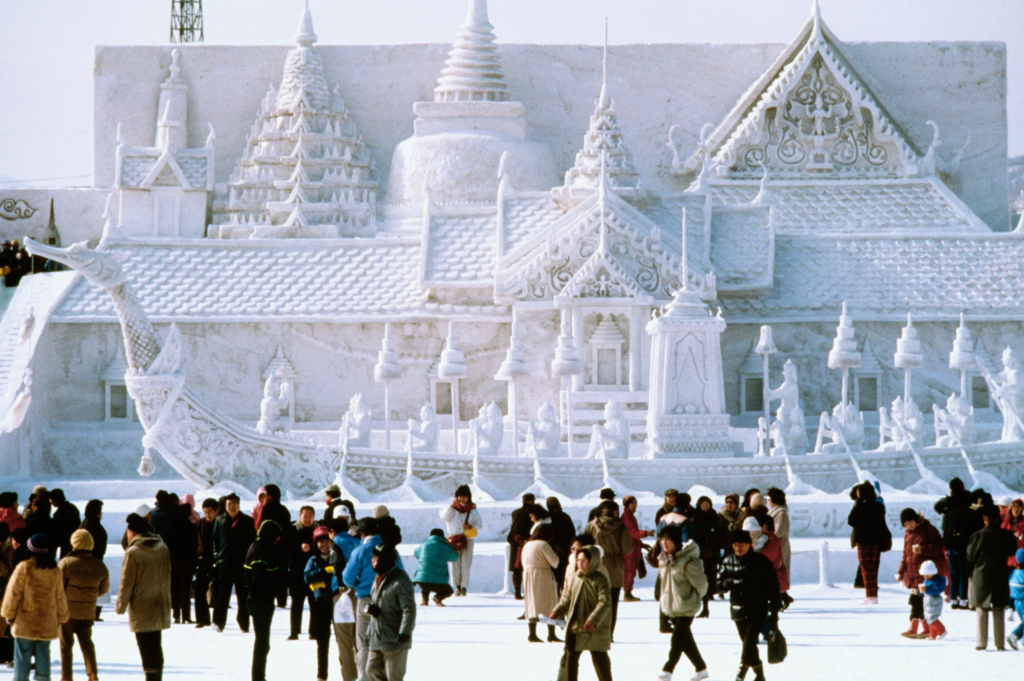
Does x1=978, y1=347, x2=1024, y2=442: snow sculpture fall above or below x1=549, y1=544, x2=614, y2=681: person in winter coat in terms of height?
above

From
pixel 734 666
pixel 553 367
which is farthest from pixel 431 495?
pixel 734 666

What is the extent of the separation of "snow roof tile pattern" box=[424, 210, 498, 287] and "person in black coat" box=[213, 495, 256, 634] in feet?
56.0

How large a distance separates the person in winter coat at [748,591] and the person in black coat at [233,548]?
440 cm

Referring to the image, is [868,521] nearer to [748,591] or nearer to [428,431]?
[748,591]

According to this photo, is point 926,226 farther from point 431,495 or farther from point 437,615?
point 437,615

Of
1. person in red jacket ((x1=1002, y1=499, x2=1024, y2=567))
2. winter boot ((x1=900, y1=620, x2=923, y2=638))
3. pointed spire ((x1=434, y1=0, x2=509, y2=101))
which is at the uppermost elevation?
pointed spire ((x1=434, y1=0, x2=509, y2=101))

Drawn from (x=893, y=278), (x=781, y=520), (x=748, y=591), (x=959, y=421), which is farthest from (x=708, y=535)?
(x=893, y=278)

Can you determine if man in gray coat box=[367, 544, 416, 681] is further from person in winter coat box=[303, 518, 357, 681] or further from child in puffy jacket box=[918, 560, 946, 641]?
child in puffy jacket box=[918, 560, 946, 641]

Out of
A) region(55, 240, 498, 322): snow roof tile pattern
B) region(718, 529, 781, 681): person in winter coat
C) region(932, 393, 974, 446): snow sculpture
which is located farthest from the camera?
region(55, 240, 498, 322): snow roof tile pattern

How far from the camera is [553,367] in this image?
28.7 meters

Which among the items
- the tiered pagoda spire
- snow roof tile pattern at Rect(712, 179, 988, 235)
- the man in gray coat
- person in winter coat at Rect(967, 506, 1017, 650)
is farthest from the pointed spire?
the man in gray coat

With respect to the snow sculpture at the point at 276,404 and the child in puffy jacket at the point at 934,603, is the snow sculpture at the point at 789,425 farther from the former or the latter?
the child in puffy jacket at the point at 934,603

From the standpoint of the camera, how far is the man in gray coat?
13023mm

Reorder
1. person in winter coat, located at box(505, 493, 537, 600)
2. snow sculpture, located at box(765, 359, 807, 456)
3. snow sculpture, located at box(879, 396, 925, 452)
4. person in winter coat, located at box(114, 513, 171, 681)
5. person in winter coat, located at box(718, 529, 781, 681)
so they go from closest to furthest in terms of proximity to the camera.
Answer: person in winter coat, located at box(114, 513, 171, 681) < person in winter coat, located at box(718, 529, 781, 681) < person in winter coat, located at box(505, 493, 537, 600) < snow sculpture, located at box(765, 359, 807, 456) < snow sculpture, located at box(879, 396, 925, 452)
